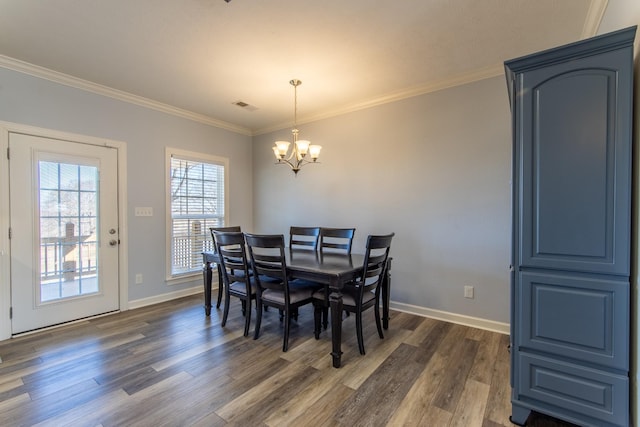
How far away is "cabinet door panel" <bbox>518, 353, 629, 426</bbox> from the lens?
56.6 inches

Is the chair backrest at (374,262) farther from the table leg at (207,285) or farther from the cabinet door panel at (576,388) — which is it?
the table leg at (207,285)

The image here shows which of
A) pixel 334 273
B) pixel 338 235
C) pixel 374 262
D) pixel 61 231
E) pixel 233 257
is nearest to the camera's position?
pixel 334 273

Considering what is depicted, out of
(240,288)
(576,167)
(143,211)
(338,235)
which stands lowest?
(240,288)

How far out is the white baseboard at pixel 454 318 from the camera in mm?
2918

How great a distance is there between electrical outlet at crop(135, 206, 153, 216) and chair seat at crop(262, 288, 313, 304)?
6.90 ft

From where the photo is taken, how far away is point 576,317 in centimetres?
151

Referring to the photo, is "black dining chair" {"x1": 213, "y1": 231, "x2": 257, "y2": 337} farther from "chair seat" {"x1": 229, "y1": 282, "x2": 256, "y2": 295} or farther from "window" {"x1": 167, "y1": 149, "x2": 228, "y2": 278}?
"window" {"x1": 167, "y1": 149, "x2": 228, "y2": 278}

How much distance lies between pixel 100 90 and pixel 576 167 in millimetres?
4363

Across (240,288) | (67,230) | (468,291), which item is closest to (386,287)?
(468,291)

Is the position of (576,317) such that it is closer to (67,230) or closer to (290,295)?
(290,295)

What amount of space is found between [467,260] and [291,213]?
254 centimetres

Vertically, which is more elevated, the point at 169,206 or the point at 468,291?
the point at 169,206

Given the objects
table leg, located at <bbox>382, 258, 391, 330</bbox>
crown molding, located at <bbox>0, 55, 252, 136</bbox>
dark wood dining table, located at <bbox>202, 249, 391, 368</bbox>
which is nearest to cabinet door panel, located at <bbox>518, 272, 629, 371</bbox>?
dark wood dining table, located at <bbox>202, 249, 391, 368</bbox>

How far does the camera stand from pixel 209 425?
5.47 ft
